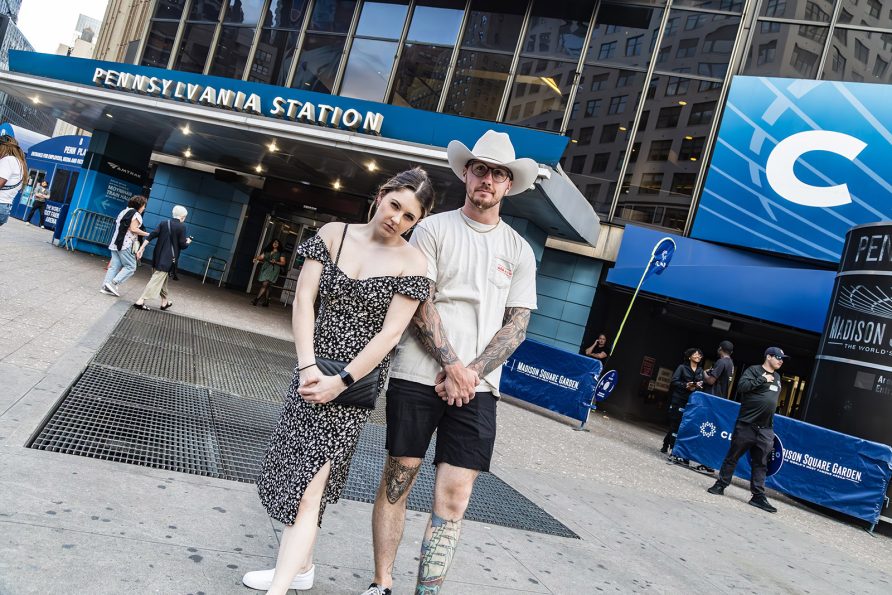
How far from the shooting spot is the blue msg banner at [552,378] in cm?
1144

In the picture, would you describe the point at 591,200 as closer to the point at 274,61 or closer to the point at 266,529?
the point at 274,61

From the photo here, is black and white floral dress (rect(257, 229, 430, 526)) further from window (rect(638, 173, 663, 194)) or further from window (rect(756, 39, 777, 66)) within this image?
window (rect(756, 39, 777, 66))

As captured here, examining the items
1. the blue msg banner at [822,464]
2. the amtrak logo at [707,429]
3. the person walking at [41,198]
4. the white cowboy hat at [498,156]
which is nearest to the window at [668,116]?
the blue msg banner at [822,464]

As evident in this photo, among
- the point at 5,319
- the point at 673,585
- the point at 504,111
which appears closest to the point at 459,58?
the point at 504,111

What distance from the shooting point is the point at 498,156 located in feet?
9.48

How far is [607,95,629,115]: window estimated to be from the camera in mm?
16453

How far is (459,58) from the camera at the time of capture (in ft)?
58.3

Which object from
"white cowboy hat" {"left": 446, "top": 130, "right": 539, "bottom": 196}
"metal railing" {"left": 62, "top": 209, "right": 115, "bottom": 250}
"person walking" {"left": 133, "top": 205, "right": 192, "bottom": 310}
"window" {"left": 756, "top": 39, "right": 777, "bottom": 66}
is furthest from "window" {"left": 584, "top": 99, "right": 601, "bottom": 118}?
"white cowboy hat" {"left": 446, "top": 130, "right": 539, "bottom": 196}

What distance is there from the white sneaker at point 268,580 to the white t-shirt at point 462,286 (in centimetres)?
93

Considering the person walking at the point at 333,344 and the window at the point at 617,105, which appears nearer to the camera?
the person walking at the point at 333,344

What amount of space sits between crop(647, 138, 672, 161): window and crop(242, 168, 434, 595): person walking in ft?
47.8

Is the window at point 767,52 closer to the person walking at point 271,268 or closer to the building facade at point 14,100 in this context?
the person walking at point 271,268

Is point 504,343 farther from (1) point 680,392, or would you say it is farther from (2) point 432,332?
(1) point 680,392

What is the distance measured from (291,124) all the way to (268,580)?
1040 centimetres
